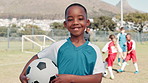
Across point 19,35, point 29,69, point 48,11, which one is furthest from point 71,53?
point 48,11

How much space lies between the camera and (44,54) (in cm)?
262

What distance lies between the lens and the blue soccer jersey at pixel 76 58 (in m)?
2.39

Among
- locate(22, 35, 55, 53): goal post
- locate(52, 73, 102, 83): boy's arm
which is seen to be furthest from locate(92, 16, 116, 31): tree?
locate(52, 73, 102, 83): boy's arm

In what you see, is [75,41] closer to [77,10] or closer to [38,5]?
[77,10]

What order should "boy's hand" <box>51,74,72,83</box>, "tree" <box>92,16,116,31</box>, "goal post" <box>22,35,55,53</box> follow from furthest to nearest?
"tree" <box>92,16,116,31</box> → "goal post" <box>22,35,55,53</box> → "boy's hand" <box>51,74,72,83</box>

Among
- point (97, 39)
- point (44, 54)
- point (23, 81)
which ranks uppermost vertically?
point (44, 54)

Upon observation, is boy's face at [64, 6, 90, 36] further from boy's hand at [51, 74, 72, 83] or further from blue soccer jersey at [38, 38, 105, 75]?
boy's hand at [51, 74, 72, 83]

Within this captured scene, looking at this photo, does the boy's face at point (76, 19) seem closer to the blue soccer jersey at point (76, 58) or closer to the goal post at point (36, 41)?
the blue soccer jersey at point (76, 58)

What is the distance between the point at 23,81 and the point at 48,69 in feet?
0.93

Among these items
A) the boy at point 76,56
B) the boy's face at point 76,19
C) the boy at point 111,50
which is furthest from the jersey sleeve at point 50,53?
the boy at point 111,50

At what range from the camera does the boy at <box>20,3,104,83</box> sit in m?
2.38

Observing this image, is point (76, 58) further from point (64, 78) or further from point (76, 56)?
point (64, 78)

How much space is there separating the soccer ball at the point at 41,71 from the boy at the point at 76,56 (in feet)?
0.20

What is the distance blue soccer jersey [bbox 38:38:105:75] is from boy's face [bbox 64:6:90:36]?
0.15 m
